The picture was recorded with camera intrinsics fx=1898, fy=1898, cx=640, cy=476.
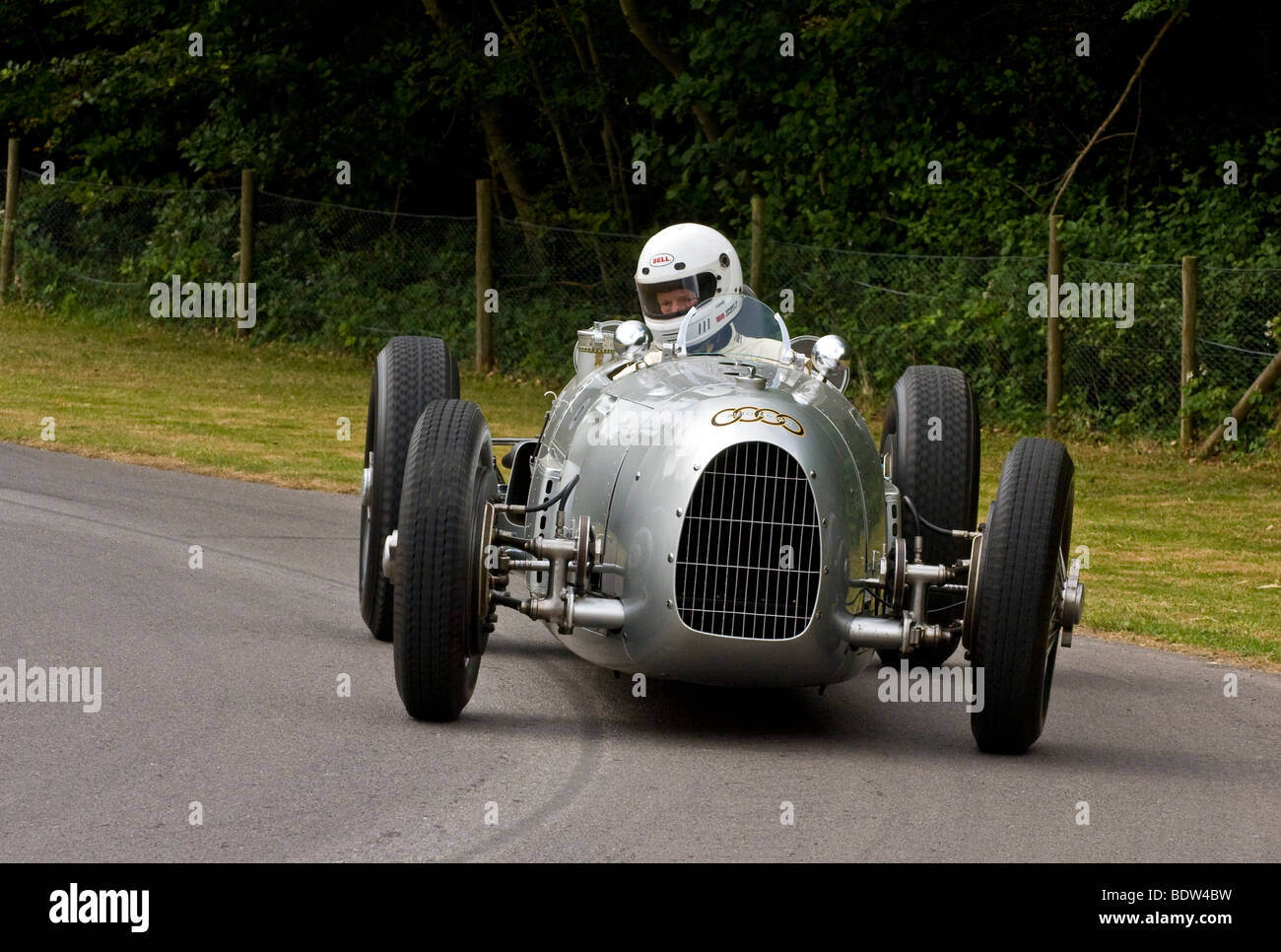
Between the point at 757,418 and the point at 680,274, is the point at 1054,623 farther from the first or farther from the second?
the point at 680,274

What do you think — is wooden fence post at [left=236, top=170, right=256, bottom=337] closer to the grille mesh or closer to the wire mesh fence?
the wire mesh fence

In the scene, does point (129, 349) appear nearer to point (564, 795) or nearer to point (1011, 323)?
point (1011, 323)

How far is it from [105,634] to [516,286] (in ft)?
46.4

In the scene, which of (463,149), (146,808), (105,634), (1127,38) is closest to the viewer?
(146,808)

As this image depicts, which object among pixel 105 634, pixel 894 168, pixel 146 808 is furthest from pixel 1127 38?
pixel 146 808

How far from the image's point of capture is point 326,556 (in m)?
10.7

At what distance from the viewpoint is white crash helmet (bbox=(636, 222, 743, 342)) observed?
27.1ft

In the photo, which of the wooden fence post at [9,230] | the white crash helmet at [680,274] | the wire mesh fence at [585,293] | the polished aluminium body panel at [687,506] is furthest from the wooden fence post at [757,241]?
the polished aluminium body panel at [687,506]

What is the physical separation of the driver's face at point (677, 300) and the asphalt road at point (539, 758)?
1.62 meters

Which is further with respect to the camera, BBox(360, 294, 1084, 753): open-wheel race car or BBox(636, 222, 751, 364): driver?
BBox(636, 222, 751, 364): driver

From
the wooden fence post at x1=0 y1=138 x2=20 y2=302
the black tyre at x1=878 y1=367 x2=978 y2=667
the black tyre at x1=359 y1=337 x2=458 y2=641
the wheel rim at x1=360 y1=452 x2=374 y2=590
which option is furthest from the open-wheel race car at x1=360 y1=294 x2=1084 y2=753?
the wooden fence post at x1=0 y1=138 x2=20 y2=302

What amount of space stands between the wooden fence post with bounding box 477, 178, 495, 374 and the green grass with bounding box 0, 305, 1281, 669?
57 cm

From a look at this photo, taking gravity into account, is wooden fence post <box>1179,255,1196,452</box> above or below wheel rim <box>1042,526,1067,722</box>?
above

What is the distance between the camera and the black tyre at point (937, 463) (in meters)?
8.05
